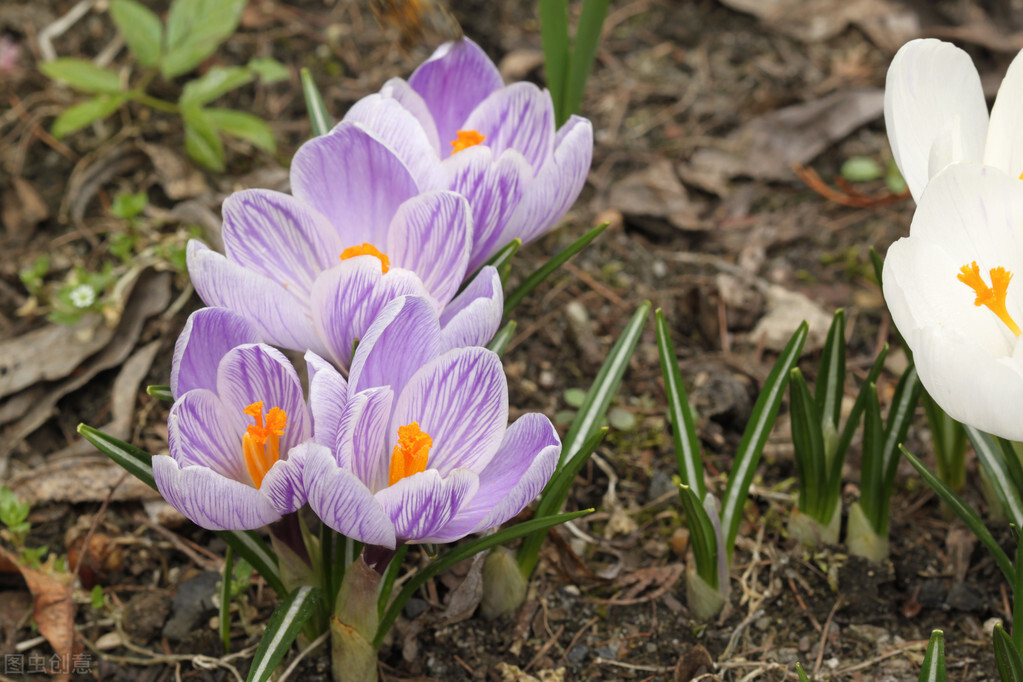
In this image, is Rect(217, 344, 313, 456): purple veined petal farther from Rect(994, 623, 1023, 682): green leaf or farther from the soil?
Rect(994, 623, 1023, 682): green leaf

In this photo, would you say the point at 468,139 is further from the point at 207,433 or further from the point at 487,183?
the point at 207,433

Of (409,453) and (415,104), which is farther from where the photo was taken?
(415,104)

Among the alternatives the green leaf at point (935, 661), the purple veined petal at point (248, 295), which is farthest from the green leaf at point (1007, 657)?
the purple veined petal at point (248, 295)

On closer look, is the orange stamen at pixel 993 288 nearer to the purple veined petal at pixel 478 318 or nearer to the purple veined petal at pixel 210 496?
the purple veined petal at pixel 478 318

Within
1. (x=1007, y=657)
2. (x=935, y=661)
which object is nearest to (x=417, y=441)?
(x=935, y=661)

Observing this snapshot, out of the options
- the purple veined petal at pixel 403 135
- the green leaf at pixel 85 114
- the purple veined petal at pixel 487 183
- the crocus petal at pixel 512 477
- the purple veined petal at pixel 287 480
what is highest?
the purple veined petal at pixel 403 135
